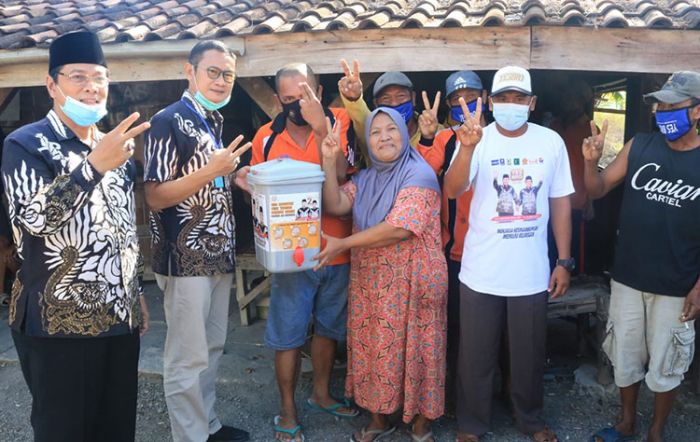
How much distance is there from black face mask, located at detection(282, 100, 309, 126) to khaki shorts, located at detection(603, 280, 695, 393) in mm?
A: 1945

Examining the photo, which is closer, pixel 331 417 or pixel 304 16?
pixel 331 417

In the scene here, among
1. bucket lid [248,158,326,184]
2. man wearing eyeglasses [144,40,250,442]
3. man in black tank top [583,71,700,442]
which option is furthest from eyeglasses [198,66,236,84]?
man in black tank top [583,71,700,442]

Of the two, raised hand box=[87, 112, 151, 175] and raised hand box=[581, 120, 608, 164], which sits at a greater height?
raised hand box=[581, 120, 608, 164]

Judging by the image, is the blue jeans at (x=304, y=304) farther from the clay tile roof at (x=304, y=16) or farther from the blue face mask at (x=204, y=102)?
the clay tile roof at (x=304, y=16)

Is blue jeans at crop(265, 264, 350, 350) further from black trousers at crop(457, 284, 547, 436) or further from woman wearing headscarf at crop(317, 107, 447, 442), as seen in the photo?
black trousers at crop(457, 284, 547, 436)

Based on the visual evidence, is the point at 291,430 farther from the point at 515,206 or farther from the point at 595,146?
the point at 595,146

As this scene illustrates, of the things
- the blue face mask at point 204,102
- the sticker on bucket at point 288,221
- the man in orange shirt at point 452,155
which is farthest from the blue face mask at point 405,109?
the blue face mask at point 204,102

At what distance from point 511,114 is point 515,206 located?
0.48 meters

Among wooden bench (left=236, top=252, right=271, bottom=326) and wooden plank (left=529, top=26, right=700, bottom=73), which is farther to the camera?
wooden bench (left=236, top=252, right=271, bottom=326)

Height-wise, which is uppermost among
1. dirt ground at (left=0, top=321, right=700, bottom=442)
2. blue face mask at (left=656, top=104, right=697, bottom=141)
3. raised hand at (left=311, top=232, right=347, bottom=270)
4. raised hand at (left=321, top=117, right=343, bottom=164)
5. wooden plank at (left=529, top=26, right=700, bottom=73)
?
wooden plank at (left=529, top=26, right=700, bottom=73)

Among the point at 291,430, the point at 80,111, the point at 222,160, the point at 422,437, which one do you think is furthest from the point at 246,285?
the point at 80,111

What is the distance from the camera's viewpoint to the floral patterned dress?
10.2ft

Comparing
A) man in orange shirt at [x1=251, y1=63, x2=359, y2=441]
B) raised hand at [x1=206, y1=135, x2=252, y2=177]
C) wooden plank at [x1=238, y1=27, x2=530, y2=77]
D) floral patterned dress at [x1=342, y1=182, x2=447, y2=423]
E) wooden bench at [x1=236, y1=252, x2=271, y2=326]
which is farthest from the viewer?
wooden bench at [x1=236, y1=252, x2=271, y2=326]

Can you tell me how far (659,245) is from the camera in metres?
3.05
